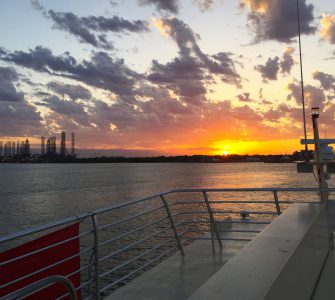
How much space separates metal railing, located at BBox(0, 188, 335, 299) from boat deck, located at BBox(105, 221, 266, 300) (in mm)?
158

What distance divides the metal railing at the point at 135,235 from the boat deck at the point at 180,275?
16cm

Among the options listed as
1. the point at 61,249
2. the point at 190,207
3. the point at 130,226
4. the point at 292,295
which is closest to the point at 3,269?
the point at 61,249

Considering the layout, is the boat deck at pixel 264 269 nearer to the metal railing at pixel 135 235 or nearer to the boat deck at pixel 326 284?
the boat deck at pixel 326 284

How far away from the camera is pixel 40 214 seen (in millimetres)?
35469

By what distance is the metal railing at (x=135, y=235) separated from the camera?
3.72 metres

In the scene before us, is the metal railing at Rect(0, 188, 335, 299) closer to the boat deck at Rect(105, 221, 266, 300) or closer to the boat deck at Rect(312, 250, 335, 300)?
the boat deck at Rect(105, 221, 266, 300)

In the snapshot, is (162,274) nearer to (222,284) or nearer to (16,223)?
(222,284)

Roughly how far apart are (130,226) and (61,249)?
21.8 metres

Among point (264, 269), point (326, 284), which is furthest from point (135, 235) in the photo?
point (264, 269)

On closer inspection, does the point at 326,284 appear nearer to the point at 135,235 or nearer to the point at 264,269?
the point at 264,269

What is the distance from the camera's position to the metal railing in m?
3.72

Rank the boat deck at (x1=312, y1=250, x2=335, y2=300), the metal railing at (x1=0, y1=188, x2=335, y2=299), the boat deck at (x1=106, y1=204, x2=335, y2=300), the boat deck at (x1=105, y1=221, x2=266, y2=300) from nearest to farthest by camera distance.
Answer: the boat deck at (x1=106, y1=204, x2=335, y2=300) < the boat deck at (x1=312, y1=250, x2=335, y2=300) < the metal railing at (x1=0, y1=188, x2=335, y2=299) < the boat deck at (x1=105, y1=221, x2=266, y2=300)

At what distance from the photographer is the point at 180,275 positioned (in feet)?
16.7

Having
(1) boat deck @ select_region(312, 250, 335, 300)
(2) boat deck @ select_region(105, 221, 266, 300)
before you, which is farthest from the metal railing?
(1) boat deck @ select_region(312, 250, 335, 300)
